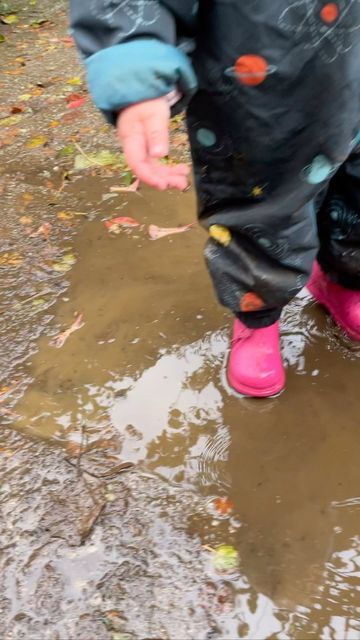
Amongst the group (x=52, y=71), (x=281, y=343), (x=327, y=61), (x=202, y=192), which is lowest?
(x=52, y=71)

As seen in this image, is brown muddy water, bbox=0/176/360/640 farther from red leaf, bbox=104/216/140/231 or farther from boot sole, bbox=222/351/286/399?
red leaf, bbox=104/216/140/231

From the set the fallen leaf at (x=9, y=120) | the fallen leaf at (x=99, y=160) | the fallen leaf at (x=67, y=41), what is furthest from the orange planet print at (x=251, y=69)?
the fallen leaf at (x=67, y=41)

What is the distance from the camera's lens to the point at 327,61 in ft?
3.49

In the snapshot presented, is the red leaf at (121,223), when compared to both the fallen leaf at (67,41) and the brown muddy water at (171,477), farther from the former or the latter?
the fallen leaf at (67,41)

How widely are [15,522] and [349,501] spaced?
62 centimetres

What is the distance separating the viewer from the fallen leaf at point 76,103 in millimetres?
2625

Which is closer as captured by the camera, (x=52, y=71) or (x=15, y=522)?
(x=15, y=522)

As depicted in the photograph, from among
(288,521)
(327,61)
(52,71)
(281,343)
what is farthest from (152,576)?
(52,71)

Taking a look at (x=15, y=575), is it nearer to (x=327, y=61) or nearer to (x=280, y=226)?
(x=280, y=226)

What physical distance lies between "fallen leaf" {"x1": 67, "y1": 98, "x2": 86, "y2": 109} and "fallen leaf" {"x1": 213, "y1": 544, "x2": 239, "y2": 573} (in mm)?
1897

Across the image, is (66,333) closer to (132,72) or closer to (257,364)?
(257,364)

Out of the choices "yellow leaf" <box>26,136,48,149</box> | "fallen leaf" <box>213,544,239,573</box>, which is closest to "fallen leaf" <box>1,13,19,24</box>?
"yellow leaf" <box>26,136,48,149</box>

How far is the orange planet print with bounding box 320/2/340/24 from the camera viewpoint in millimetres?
1015

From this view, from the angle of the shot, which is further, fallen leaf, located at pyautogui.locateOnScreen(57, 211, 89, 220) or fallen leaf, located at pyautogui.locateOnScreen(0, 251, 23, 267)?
fallen leaf, located at pyautogui.locateOnScreen(57, 211, 89, 220)
